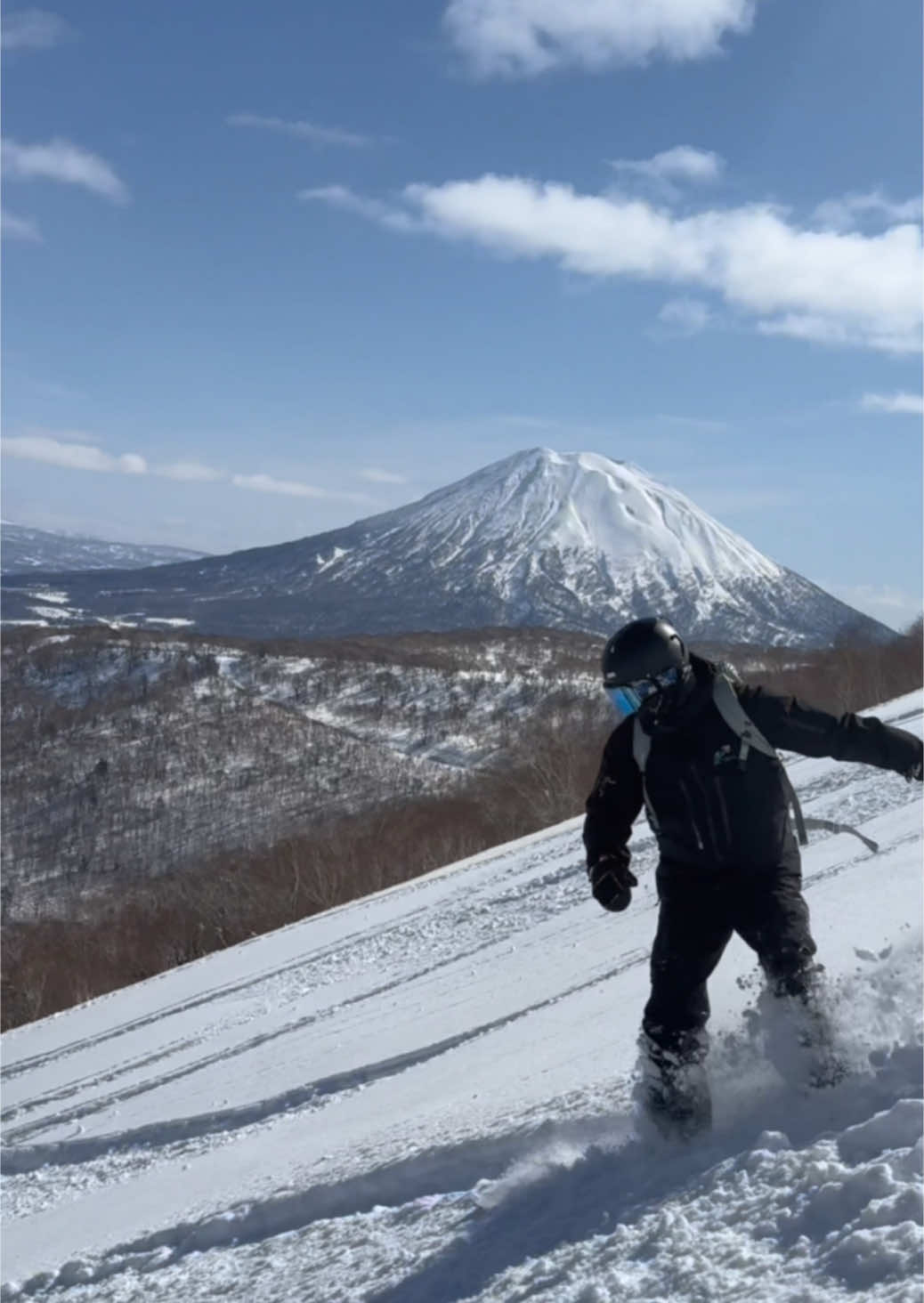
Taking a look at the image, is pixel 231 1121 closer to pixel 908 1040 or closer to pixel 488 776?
pixel 908 1040

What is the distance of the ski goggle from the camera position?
3.89m

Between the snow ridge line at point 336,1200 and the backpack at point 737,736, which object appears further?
the snow ridge line at point 336,1200

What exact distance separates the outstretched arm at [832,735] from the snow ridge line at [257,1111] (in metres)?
4.13

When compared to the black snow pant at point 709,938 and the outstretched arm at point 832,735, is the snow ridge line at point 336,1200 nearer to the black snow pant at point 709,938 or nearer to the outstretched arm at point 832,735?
the black snow pant at point 709,938

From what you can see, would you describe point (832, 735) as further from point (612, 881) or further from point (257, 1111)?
point (257, 1111)

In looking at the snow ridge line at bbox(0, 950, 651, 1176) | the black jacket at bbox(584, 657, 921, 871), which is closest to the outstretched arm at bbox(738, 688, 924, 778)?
the black jacket at bbox(584, 657, 921, 871)

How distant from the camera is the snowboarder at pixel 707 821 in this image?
3771mm

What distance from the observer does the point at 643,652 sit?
3.88 m

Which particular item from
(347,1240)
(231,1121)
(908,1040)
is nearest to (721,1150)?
(908,1040)

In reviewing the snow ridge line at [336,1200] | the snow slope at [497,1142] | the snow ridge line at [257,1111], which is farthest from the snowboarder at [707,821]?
the snow ridge line at [257,1111]

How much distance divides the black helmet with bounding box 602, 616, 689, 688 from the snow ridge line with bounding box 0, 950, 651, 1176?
4.13m

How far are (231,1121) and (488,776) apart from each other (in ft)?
115

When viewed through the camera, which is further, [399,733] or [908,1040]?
[399,733]

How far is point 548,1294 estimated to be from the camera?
317cm
